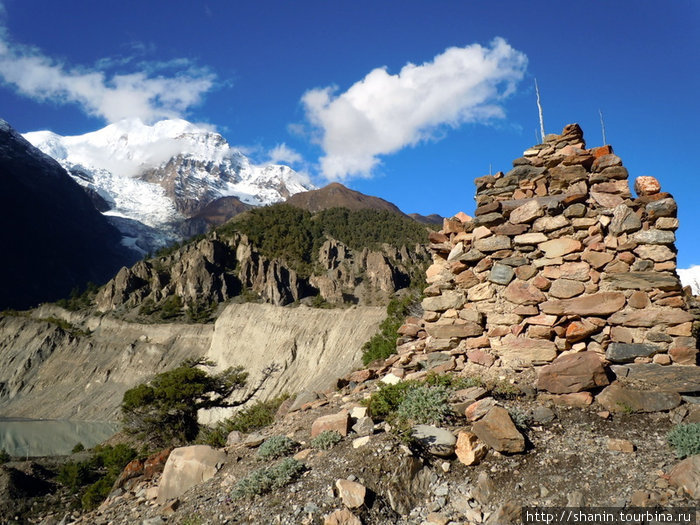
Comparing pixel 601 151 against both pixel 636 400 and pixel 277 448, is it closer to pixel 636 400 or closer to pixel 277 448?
pixel 636 400

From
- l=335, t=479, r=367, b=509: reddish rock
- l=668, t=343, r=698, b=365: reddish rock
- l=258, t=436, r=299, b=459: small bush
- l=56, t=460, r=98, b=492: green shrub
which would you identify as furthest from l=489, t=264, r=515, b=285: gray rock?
l=56, t=460, r=98, b=492: green shrub

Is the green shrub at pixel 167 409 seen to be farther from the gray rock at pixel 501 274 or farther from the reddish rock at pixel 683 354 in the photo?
the reddish rock at pixel 683 354

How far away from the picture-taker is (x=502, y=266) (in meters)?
7.27

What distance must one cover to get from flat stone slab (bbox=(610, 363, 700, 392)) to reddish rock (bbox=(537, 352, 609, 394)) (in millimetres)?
382

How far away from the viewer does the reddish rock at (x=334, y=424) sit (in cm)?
602

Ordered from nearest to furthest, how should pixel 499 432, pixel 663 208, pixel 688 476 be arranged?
pixel 688 476
pixel 499 432
pixel 663 208

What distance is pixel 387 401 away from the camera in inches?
253

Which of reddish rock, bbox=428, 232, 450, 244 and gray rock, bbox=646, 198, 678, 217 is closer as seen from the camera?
gray rock, bbox=646, 198, 678, 217

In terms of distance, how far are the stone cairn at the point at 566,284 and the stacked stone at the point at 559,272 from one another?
0.02m

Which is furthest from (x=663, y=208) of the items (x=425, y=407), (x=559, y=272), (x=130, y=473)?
(x=130, y=473)

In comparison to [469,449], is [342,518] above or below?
below

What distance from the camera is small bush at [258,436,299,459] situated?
602cm

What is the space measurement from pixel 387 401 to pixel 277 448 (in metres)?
1.55

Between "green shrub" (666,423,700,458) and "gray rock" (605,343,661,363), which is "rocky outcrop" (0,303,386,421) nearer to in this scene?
"gray rock" (605,343,661,363)
